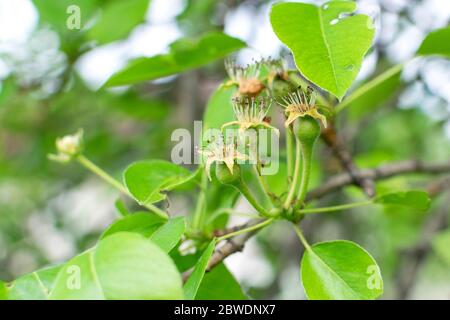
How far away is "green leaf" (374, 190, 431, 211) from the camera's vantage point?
4.28 feet

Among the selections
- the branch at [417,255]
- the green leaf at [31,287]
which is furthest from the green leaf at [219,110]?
the branch at [417,255]

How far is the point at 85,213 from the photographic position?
412cm

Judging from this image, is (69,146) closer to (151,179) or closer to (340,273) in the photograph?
(151,179)

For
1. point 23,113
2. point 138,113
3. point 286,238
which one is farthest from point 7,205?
point 286,238

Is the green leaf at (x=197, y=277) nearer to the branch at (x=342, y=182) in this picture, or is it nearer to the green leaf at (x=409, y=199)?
the branch at (x=342, y=182)

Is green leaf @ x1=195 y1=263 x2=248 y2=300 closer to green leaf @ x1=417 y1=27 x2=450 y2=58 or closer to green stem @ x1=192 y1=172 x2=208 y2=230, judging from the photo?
green stem @ x1=192 y1=172 x2=208 y2=230

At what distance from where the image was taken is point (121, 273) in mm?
899

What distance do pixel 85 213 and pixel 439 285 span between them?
237 cm

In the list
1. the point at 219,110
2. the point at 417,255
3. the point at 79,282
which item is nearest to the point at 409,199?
the point at 219,110

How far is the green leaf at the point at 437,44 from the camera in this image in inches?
57.3

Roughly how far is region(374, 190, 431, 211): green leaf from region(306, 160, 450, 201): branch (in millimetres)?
224

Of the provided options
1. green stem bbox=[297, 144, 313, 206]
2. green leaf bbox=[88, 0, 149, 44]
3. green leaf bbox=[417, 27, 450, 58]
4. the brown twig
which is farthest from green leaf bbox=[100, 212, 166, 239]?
green leaf bbox=[88, 0, 149, 44]

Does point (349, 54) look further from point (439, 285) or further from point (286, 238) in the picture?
point (439, 285)

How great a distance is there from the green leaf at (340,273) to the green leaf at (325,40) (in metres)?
0.29
